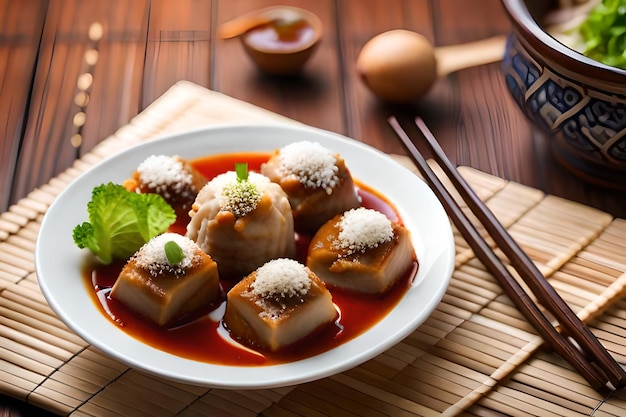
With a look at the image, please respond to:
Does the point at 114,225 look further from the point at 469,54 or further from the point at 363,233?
the point at 469,54

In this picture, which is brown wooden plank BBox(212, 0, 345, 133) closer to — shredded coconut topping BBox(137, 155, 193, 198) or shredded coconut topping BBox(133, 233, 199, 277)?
shredded coconut topping BBox(137, 155, 193, 198)

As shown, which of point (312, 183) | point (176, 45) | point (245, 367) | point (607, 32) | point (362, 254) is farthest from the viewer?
point (176, 45)

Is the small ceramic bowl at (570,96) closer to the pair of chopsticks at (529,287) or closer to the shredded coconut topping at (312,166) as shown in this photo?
the pair of chopsticks at (529,287)

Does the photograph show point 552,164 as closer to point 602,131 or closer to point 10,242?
point 602,131

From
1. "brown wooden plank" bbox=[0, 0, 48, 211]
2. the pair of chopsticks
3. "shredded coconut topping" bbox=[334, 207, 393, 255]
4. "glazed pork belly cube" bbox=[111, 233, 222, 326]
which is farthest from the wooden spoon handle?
"glazed pork belly cube" bbox=[111, 233, 222, 326]

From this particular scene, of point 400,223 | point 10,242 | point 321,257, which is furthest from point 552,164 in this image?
point 10,242

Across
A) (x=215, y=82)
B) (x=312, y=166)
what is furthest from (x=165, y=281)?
(x=215, y=82)
